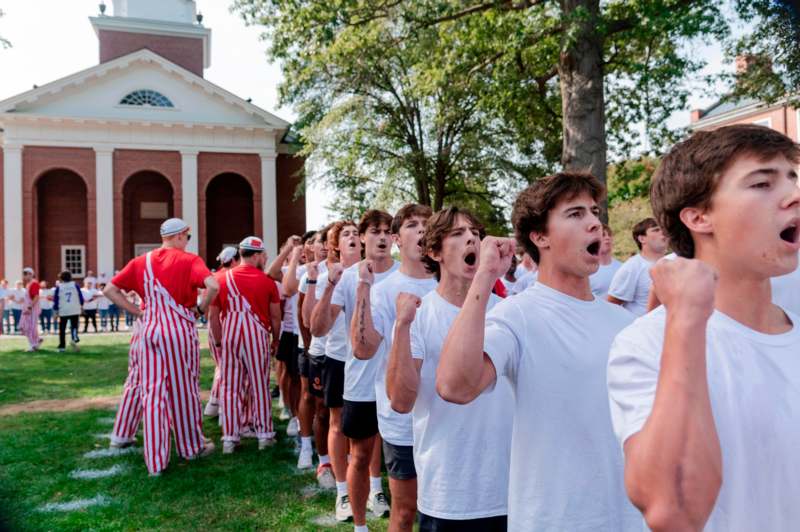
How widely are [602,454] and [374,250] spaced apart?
8.80 ft

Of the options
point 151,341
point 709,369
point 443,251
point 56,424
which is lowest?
point 56,424

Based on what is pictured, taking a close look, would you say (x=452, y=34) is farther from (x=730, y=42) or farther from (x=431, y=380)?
(x=431, y=380)

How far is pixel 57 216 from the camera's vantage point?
30.4m

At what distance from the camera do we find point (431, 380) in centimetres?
281

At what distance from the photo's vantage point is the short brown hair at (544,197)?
2.33 metres

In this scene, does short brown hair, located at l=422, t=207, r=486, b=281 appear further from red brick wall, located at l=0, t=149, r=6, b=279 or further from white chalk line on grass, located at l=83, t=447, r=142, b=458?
red brick wall, located at l=0, t=149, r=6, b=279

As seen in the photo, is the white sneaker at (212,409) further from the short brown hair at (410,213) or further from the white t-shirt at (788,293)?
the white t-shirt at (788,293)

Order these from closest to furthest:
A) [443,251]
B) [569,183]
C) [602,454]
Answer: [602,454] → [569,183] → [443,251]

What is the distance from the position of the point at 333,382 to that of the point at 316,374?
1.71ft

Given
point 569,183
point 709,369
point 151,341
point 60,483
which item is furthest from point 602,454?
point 60,483

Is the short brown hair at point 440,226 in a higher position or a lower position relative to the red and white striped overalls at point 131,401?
higher

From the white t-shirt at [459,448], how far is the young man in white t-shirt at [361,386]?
132 centimetres

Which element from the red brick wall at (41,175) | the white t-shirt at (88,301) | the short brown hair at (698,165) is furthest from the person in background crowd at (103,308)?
the short brown hair at (698,165)

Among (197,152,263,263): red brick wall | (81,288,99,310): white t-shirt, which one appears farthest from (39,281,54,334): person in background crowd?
(197,152,263,263): red brick wall
